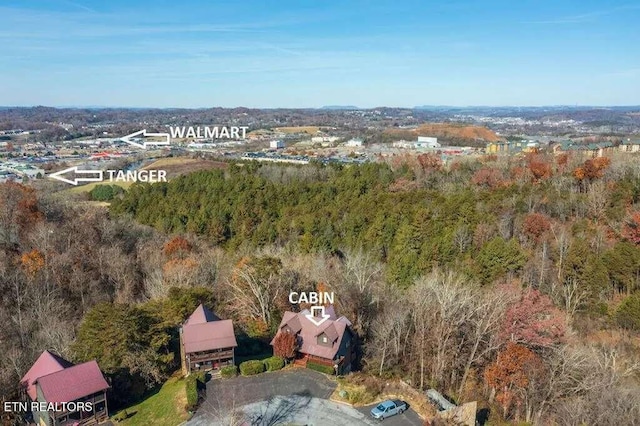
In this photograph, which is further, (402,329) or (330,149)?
(330,149)

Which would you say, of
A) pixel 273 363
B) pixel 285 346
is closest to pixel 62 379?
pixel 273 363

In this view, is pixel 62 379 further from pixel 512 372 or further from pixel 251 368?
pixel 512 372

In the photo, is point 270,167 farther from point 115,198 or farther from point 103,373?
point 103,373

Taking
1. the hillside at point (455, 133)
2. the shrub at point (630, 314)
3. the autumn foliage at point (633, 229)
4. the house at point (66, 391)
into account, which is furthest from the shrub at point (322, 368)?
the hillside at point (455, 133)

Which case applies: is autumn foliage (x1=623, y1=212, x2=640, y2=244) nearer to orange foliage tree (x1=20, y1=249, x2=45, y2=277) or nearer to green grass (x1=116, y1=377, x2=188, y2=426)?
green grass (x1=116, y1=377, x2=188, y2=426)

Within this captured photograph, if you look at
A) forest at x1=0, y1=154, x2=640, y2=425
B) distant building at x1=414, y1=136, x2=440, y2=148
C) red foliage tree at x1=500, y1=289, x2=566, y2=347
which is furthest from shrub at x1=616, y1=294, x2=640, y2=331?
distant building at x1=414, y1=136, x2=440, y2=148

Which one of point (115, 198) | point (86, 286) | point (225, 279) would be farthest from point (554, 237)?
point (115, 198)
